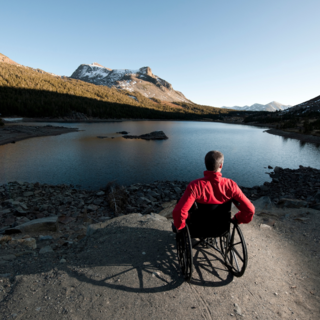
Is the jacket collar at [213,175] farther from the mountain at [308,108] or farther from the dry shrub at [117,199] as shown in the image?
the mountain at [308,108]

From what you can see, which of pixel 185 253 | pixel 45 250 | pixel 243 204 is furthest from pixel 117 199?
pixel 243 204

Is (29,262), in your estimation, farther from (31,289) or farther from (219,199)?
(219,199)

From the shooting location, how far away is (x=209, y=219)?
3.50 meters

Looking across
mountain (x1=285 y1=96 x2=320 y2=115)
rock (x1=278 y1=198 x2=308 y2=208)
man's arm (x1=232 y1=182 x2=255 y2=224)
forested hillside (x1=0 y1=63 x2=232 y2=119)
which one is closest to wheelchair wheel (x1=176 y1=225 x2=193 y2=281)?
man's arm (x1=232 y1=182 x2=255 y2=224)

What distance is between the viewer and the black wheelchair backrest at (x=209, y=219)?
339 centimetres

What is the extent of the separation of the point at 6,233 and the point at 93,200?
5.76 meters

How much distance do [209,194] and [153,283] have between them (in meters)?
2.20

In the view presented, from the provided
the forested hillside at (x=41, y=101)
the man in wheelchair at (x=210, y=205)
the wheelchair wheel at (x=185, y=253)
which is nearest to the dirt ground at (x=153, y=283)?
the wheelchair wheel at (x=185, y=253)

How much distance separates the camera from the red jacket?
3232 mm

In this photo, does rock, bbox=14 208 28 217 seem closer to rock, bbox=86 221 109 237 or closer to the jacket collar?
rock, bbox=86 221 109 237

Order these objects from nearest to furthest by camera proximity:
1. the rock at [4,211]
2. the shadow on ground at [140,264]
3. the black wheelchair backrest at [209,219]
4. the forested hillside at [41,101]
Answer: the black wheelchair backrest at [209,219] → the shadow on ground at [140,264] → the rock at [4,211] → the forested hillside at [41,101]

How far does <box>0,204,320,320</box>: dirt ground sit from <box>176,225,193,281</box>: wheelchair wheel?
213 millimetres

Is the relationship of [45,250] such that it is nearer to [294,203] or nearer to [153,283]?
[153,283]

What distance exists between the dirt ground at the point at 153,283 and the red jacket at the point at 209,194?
147 centimetres
